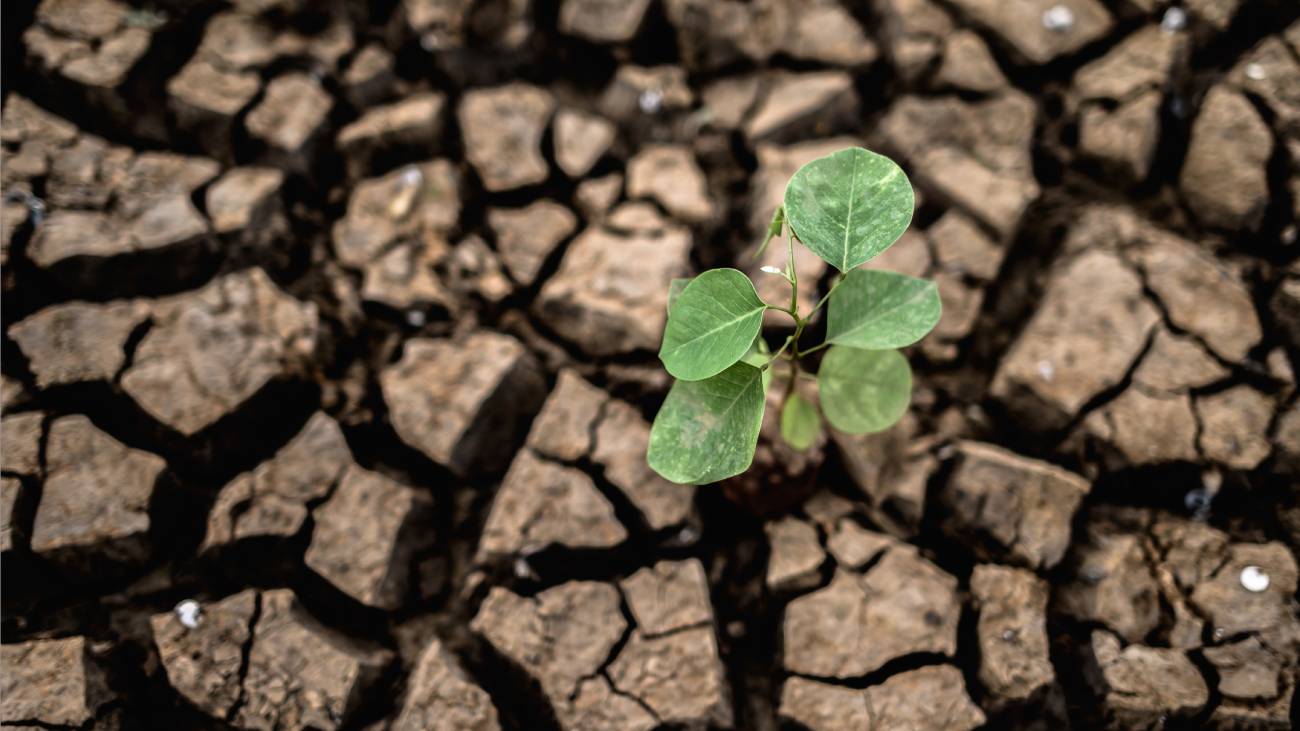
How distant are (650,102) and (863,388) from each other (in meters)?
1.16

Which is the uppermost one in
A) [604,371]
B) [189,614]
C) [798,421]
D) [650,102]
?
[650,102]

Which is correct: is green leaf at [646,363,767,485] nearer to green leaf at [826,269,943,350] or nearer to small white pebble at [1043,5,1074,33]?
green leaf at [826,269,943,350]

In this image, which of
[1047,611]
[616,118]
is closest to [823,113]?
[616,118]

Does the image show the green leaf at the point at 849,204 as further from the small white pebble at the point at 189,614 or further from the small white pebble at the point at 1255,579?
the small white pebble at the point at 189,614

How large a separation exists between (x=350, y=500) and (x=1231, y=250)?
7.24ft

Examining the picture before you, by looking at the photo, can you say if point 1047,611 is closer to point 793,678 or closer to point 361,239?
point 793,678

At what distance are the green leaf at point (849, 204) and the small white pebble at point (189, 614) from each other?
1409 mm

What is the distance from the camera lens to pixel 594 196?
82.0 inches

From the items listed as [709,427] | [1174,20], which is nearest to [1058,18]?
[1174,20]

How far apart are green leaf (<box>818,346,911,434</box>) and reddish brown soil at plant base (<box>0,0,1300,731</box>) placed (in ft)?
0.67

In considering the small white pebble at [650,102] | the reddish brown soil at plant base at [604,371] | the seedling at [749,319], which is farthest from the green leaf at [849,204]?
the small white pebble at [650,102]

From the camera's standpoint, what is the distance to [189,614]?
5.06 feet

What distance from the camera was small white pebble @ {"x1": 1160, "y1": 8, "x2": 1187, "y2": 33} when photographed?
2041 millimetres

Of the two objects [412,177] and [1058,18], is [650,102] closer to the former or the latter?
[412,177]
